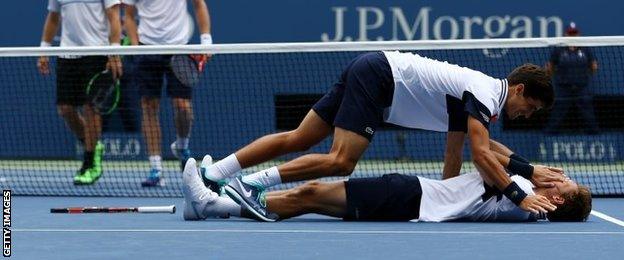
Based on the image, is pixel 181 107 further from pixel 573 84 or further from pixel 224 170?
pixel 573 84

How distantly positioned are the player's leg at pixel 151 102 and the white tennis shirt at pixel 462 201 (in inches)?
129

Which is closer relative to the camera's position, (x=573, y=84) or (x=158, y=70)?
(x=158, y=70)

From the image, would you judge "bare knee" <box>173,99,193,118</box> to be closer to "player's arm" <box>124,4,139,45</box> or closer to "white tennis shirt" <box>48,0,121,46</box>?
"player's arm" <box>124,4,139,45</box>

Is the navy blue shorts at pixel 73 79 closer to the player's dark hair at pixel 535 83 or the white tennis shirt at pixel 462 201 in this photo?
the white tennis shirt at pixel 462 201

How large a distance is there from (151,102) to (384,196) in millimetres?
3386

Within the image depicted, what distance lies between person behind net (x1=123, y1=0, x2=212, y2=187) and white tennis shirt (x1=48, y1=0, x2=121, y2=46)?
0.66 ft

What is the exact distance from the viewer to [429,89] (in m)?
7.14

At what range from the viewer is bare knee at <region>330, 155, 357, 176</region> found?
703 cm

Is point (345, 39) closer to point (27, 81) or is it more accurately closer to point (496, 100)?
point (27, 81)

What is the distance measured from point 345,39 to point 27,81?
302 centimetres

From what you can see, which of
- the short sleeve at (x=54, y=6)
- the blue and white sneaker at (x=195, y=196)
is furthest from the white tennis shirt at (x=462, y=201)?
the short sleeve at (x=54, y=6)

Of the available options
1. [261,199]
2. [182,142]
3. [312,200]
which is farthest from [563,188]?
[182,142]

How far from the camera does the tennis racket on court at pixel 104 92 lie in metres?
10.7

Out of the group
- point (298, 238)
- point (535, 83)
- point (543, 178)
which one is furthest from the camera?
point (543, 178)
